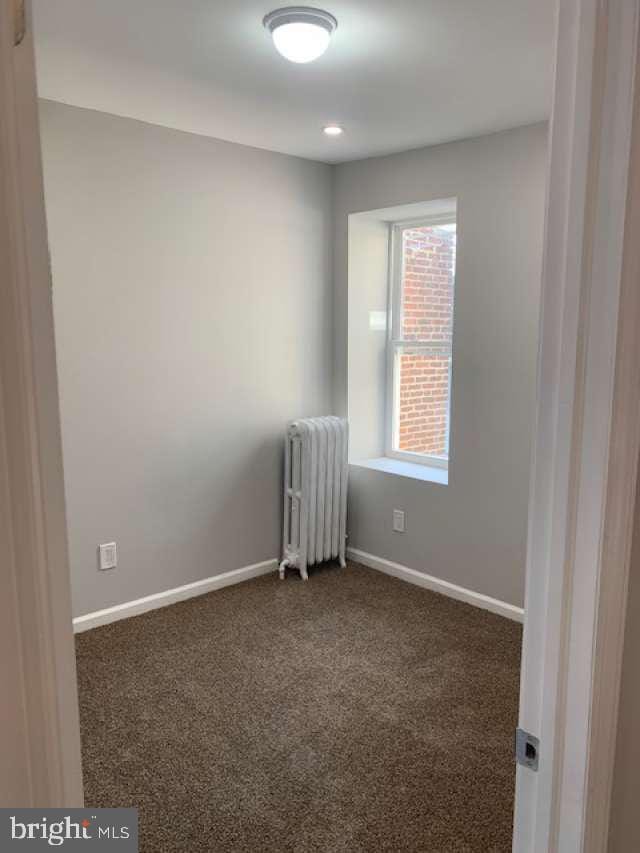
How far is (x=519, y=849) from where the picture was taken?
3.55 ft

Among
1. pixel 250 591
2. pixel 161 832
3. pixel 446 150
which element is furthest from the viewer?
pixel 250 591

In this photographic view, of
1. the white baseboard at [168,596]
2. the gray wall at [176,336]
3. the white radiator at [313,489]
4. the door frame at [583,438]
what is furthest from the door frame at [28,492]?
the white radiator at [313,489]

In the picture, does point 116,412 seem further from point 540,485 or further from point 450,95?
point 540,485

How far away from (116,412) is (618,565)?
2725 mm

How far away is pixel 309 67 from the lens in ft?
7.96

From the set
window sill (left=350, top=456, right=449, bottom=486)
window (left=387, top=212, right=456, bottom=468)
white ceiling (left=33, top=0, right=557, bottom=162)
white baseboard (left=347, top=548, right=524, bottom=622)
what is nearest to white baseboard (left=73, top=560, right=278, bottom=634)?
white baseboard (left=347, top=548, right=524, bottom=622)

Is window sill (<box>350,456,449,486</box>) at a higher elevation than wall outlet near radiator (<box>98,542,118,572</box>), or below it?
higher

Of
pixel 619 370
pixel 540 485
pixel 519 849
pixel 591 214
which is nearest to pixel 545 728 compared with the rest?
pixel 519 849

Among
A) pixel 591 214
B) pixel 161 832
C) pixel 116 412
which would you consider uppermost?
pixel 591 214

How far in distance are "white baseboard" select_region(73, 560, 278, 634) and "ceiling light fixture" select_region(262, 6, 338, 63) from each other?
258 centimetres

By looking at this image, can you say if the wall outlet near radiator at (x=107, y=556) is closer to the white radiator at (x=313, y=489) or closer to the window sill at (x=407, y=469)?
the white radiator at (x=313, y=489)

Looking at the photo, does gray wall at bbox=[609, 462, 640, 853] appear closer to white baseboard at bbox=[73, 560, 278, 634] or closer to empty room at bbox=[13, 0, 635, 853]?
empty room at bbox=[13, 0, 635, 853]

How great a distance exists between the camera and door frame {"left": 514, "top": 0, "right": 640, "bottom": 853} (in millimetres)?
864

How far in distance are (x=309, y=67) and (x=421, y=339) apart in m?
2.02
